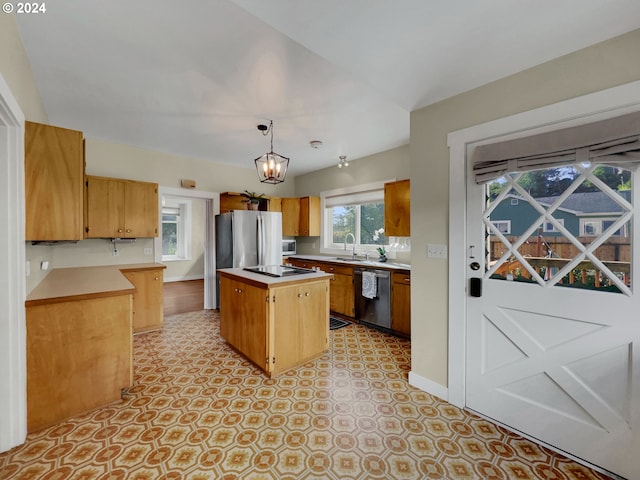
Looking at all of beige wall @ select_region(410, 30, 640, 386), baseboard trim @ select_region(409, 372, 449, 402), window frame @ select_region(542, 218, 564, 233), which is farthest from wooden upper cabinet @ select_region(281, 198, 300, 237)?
window frame @ select_region(542, 218, 564, 233)

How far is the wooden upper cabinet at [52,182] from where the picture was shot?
6.18ft

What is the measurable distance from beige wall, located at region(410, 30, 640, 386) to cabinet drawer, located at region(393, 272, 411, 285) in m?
1.08

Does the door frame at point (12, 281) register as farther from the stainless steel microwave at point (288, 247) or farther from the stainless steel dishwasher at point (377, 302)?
the stainless steel microwave at point (288, 247)

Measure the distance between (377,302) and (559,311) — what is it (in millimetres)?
2240

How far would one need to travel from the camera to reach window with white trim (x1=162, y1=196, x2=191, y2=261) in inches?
293

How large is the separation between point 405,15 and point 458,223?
Answer: 1.39 meters

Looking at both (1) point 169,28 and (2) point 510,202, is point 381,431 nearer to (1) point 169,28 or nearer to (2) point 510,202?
(2) point 510,202

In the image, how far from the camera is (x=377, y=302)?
378 cm

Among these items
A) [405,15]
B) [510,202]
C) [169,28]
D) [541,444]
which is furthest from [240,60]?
[541,444]

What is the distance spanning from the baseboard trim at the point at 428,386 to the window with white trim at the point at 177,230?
6791mm

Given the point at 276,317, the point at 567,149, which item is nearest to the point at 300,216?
the point at 276,317

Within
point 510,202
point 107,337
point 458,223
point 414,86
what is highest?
point 414,86

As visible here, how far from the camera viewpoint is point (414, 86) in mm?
2016

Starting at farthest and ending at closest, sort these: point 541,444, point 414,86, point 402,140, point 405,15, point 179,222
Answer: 1. point 179,222
2. point 402,140
3. point 414,86
4. point 541,444
5. point 405,15
